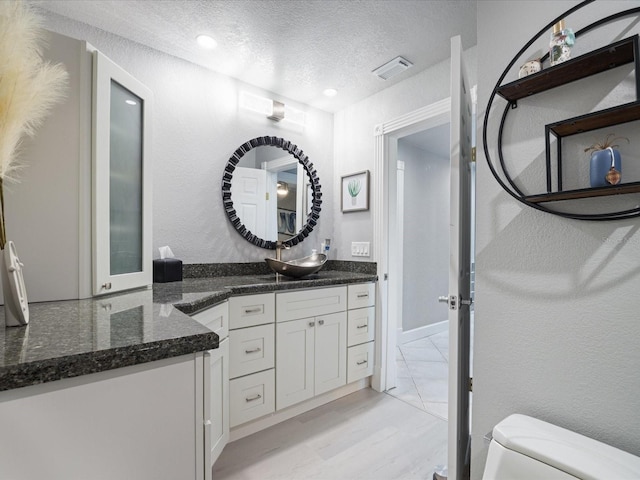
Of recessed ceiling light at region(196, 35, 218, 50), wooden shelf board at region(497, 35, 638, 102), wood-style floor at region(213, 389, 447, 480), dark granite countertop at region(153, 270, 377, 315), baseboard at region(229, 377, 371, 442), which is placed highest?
recessed ceiling light at region(196, 35, 218, 50)

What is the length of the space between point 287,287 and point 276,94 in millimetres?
1696

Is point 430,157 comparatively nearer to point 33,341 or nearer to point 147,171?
point 147,171

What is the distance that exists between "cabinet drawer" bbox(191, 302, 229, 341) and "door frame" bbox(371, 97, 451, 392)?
1.33 m

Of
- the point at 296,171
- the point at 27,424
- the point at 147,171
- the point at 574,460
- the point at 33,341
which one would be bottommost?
the point at 574,460

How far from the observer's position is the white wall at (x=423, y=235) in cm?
393

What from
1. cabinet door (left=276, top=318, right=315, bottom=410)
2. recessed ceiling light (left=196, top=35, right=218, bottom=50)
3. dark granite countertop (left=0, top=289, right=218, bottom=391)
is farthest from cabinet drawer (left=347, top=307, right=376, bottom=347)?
recessed ceiling light (left=196, top=35, right=218, bottom=50)

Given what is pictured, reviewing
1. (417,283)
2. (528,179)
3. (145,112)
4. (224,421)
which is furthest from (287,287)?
(417,283)

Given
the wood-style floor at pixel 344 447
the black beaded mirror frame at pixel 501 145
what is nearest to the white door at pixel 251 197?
the wood-style floor at pixel 344 447

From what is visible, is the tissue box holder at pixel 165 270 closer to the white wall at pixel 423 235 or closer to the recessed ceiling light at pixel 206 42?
the recessed ceiling light at pixel 206 42

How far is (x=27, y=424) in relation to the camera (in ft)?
1.98

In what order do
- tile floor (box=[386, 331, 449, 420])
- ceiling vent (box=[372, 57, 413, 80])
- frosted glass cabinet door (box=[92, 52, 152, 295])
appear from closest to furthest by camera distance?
frosted glass cabinet door (box=[92, 52, 152, 295]), ceiling vent (box=[372, 57, 413, 80]), tile floor (box=[386, 331, 449, 420])

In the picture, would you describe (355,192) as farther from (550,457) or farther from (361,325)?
(550,457)

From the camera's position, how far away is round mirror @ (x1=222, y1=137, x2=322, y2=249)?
8.25 feet

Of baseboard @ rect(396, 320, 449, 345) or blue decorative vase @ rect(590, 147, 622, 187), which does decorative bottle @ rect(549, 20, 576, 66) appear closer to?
blue decorative vase @ rect(590, 147, 622, 187)
